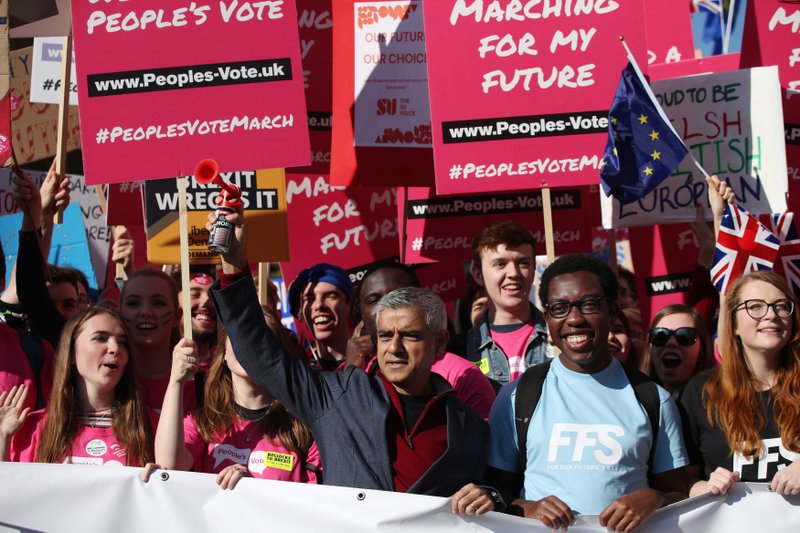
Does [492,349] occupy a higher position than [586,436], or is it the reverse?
[492,349]

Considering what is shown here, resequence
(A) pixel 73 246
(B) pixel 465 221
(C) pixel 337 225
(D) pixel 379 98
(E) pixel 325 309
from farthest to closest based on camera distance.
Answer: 1. (A) pixel 73 246
2. (C) pixel 337 225
3. (B) pixel 465 221
4. (D) pixel 379 98
5. (E) pixel 325 309

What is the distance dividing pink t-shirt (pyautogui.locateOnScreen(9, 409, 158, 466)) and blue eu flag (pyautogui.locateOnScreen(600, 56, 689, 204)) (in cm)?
291

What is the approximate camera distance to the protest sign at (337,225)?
24.0ft

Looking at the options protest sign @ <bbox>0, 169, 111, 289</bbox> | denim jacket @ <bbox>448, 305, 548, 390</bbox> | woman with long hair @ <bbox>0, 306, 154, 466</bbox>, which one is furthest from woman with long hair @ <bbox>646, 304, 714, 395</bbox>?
protest sign @ <bbox>0, 169, 111, 289</bbox>

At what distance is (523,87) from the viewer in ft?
19.9

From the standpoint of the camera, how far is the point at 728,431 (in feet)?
12.8

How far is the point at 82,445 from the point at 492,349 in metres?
2.05

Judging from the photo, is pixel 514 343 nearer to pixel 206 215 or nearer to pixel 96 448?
pixel 206 215

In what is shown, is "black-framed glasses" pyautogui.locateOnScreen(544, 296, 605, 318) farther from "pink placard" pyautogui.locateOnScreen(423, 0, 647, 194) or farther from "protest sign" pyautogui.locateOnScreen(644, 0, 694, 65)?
"protest sign" pyautogui.locateOnScreen(644, 0, 694, 65)

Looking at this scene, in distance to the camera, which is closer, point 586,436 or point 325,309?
point 586,436

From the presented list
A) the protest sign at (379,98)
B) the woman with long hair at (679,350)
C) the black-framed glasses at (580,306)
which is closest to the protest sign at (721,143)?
the woman with long hair at (679,350)

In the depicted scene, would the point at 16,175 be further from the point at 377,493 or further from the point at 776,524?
the point at 776,524

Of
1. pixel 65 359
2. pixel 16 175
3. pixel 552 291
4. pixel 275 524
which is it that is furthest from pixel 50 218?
pixel 552 291

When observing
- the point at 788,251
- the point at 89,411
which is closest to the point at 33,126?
the point at 89,411
